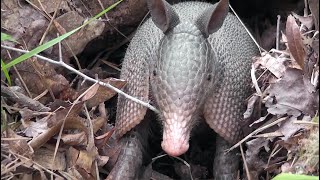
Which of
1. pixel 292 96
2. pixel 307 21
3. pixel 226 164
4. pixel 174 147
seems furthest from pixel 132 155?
pixel 307 21

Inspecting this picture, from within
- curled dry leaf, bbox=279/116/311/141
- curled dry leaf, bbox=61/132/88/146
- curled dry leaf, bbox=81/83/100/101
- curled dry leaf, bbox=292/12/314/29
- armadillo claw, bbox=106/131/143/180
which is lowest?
armadillo claw, bbox=106/131/143/180

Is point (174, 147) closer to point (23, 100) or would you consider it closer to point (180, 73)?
point (180, 73)

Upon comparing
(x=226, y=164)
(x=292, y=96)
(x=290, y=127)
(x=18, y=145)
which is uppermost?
(x=18, y=145)

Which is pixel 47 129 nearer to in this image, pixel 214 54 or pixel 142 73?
pixel 142 73

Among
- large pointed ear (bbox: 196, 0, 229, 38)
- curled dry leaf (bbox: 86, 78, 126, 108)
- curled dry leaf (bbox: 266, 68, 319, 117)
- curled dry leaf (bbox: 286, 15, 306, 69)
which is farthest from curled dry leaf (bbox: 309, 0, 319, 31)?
curled dry leaf (bbox: 86, 78, 126, 108)

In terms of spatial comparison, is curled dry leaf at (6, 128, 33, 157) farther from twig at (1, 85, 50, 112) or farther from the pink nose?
the pink nose

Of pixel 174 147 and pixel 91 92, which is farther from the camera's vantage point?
pixel 91 92

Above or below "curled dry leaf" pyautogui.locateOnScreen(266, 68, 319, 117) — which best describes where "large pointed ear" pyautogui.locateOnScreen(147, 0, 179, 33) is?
above
